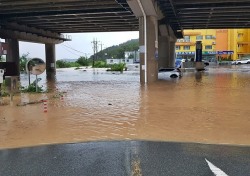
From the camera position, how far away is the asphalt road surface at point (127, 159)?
5711 millimetres

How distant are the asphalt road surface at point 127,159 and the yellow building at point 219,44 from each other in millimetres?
92259

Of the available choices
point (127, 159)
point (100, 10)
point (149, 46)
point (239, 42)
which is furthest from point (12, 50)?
point (239, 42)

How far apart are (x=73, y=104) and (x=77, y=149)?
7.39 m

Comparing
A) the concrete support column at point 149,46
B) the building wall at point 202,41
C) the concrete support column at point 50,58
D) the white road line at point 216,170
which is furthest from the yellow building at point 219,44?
the white road line at point 216,170

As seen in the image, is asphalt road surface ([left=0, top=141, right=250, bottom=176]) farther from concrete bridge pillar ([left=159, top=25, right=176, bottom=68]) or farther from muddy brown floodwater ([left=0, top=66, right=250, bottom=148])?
concrete bridge pillar ([left=159, top=25, right=176, bottom=68])

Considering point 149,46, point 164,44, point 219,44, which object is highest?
point 219,44

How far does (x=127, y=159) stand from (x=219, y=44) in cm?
9736

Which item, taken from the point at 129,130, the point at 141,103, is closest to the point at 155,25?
the point at 141,103

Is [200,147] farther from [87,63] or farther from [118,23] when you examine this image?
[87,63]

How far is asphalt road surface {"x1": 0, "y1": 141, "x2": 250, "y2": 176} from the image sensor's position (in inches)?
225

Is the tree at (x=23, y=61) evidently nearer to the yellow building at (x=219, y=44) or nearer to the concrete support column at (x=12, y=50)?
the concrete support column at (x=12, y=50)

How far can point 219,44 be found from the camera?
323 ft

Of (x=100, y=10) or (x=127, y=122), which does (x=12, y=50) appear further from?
(x=127, y=122)

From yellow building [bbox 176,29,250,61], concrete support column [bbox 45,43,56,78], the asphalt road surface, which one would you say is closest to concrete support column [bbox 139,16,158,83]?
the asphalt road surface
